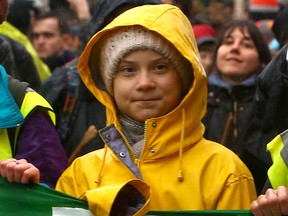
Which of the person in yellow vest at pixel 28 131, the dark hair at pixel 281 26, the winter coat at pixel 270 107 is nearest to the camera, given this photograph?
the person in yellow vest at pixel 28 131

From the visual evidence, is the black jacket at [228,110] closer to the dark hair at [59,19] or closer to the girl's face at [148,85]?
the girl's face at [148,85]

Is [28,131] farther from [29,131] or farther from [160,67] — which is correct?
[160,67]

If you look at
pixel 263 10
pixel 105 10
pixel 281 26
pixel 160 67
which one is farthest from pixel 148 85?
pixel 263 10

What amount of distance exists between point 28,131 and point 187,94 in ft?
2.70

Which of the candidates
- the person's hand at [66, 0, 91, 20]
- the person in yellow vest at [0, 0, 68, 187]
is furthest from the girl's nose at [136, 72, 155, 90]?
the person's hand at [66, 0, 91, 20]

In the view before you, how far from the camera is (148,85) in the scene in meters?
5.96

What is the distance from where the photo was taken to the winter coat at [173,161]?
18.9 ft

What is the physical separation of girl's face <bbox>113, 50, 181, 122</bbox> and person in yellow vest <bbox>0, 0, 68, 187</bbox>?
42cm

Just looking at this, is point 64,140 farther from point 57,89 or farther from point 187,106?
point 187,106

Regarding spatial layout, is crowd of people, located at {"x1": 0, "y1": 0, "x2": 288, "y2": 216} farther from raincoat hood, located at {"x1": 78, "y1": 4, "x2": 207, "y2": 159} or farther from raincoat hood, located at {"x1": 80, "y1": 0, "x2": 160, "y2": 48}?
raincoat hood, located at {"x1": 80, "y1": 0, "x2": 160, "y2": 48}

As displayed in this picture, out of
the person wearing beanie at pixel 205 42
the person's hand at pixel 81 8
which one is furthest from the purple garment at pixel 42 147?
the person's hand at pixel 81 8

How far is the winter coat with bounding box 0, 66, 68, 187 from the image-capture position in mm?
5938

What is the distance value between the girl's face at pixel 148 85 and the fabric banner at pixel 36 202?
2.27 feet

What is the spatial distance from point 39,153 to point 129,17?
840 mm
